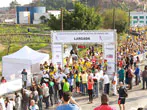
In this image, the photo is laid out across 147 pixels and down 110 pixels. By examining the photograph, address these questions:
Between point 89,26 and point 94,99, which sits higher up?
point 89,26

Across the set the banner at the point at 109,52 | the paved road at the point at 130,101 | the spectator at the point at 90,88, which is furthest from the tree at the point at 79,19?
the spectator at the point at 90,88

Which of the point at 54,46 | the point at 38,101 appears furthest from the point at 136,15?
the point at 38,101

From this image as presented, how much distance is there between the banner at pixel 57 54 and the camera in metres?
18.1

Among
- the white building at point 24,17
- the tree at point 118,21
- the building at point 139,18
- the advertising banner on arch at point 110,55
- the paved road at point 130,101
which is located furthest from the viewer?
the white building at point 24,17

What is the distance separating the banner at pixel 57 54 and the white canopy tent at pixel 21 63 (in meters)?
0.88

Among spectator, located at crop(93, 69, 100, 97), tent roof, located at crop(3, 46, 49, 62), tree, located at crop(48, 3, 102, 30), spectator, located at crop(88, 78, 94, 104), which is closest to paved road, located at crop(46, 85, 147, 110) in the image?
spectator, located at crop(88, 78, 94, 104)

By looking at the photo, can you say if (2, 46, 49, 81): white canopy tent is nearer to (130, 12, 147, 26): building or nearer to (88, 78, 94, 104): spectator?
(88, 78, 94, 104): spectator

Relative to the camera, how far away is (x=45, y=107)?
44.6 ft

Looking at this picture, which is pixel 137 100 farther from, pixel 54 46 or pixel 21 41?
pixel 21 41

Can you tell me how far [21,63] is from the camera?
1817cm

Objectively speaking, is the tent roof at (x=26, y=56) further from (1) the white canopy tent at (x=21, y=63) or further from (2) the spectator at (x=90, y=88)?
(2) the spectator at (x=90, y=88)

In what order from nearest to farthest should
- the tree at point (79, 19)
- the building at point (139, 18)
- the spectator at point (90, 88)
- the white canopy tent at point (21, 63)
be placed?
the spectator at point (90, 88), the white canopy tent at point (21, 63), the tree at point (79, 19), the building at point (139, 18)

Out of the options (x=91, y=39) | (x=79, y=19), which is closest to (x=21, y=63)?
(x=91, y=39)

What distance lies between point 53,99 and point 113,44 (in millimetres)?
4443
